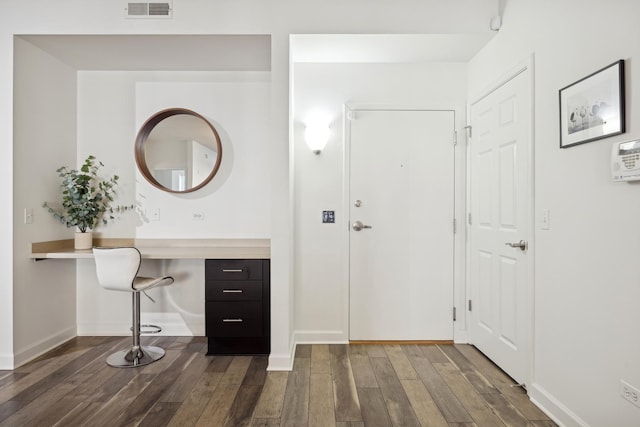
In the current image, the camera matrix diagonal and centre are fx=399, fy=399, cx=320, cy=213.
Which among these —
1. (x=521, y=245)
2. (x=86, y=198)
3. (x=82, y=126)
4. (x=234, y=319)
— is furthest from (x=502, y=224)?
(x=82, y=126)

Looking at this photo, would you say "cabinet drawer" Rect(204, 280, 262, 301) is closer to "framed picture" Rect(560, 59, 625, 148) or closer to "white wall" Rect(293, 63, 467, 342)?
"white wall" Rect(293, 63, 467, 342)

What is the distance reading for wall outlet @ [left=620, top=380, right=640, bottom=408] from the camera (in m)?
1.60

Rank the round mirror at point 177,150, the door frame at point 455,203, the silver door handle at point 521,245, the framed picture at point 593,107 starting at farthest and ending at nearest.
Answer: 1. the round mirror at point 177,150
2. the door frame at point 455,203
3. the silver door handle at point 521,245
4. the framed picture at point 593,107

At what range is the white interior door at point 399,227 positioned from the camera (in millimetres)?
3402

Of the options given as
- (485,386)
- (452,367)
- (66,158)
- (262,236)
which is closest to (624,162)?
(485,386)

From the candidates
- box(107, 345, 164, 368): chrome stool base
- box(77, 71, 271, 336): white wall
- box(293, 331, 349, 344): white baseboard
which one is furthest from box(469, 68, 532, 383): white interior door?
box(107, 345, 164, 368): chrome stool base

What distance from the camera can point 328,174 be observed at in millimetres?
3412

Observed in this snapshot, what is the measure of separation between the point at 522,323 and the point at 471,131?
5.19 feet

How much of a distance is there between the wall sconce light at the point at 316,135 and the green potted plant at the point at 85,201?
1.72 metres

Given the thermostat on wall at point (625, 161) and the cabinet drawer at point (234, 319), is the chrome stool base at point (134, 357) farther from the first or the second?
the thermostat on wall at point (625, 161)

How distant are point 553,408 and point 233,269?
7.20 feet

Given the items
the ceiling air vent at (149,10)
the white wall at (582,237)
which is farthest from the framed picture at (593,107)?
the ceiling air vent at (149,10)

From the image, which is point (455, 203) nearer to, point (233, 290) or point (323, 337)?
point (323, 337)

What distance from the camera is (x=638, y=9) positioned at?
159 centimetres
